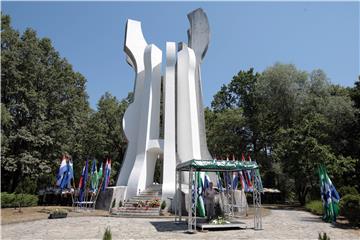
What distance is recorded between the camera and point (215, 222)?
12.0 metres

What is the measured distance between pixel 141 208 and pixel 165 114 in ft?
21.7

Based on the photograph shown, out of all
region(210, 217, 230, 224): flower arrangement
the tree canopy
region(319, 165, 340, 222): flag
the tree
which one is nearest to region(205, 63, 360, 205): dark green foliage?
the tree canopy

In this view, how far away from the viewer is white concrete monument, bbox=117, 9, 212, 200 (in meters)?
20.6

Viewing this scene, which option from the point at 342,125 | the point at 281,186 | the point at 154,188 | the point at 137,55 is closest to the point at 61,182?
the point at 154,188

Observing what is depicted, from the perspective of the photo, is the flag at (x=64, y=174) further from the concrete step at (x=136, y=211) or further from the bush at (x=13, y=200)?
the concrete step at (x=136, y=211)

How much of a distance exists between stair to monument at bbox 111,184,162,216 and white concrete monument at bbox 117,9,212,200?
0.60 m

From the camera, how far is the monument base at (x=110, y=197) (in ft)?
62.3

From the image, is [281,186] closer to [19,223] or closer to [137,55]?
[137,55]

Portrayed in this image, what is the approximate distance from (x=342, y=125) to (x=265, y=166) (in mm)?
10361

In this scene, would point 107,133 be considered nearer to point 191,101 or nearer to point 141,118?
point 141,118

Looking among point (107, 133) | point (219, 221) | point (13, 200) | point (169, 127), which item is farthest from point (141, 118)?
point (107, 133)

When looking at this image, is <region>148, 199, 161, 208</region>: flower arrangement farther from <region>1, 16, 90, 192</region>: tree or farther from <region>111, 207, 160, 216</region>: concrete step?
<region>1, 16, 90, 192</region>: tree

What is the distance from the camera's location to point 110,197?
1903cm

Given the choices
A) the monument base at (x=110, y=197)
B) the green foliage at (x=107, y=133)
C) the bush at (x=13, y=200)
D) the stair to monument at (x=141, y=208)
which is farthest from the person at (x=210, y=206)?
the green foliage at (x=107, y=133)
